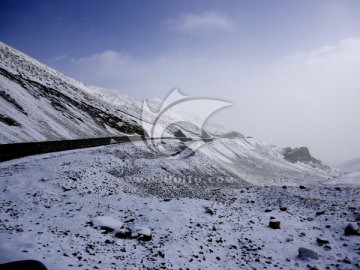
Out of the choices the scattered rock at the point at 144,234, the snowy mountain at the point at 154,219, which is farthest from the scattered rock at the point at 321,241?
the scattered rock at the point at 144,234

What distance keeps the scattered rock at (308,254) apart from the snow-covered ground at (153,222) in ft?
0.66

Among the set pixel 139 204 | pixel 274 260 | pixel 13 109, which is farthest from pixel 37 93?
→ pixel 274 260

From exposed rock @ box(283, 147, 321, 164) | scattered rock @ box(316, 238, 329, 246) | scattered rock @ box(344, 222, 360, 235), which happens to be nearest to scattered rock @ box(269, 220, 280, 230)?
scattered rock @ box(316, 238, 329, 246)

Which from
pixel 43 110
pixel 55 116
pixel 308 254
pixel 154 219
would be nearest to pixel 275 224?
pixel 308 254

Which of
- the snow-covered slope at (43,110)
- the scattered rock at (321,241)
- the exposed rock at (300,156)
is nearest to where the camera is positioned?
the scattered rock at (321,241)

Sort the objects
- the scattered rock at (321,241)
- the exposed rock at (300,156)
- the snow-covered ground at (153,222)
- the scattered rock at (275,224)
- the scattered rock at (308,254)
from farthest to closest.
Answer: the exposed rock at (300,156) < the scattered rock at (275,224) < the scattered rock at (321,241) < the scattered rock at (308,254) < the snow-covered ground at (153,222)

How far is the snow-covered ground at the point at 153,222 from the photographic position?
10.3 meters

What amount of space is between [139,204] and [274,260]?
817cm

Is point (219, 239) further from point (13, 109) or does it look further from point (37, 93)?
point (37, 93)

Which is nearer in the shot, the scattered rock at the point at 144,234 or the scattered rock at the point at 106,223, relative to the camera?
the scattered rock at the point at 144,234

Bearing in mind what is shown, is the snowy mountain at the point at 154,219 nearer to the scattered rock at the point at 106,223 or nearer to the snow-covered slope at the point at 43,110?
the scattered rock at the point at 106,223

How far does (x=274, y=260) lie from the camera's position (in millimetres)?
11242

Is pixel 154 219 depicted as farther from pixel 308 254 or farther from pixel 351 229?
pixel 351 229

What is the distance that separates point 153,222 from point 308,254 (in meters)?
7.55
